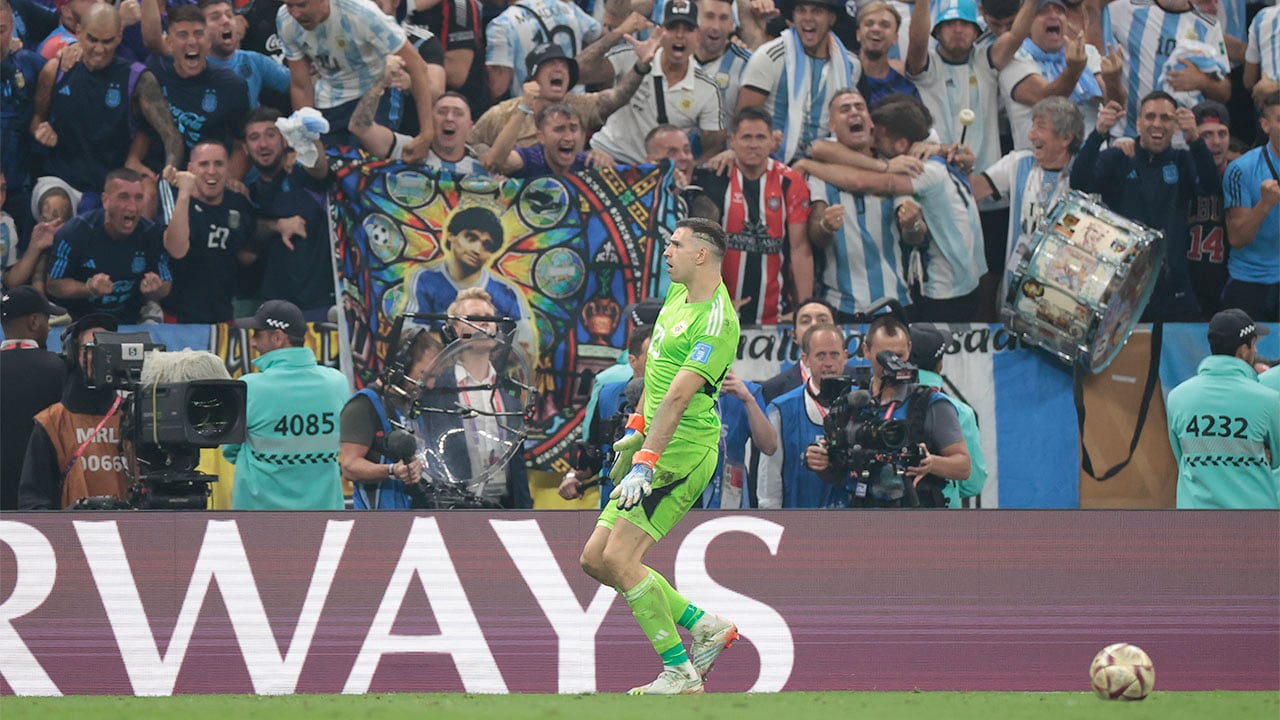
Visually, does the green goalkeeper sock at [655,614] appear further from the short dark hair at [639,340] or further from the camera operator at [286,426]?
the camera operator at [286,426]

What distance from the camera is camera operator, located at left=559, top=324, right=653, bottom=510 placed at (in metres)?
8.32

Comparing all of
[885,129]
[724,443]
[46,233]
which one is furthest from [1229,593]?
[46,233]

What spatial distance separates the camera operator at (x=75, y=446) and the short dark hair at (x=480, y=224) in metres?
2.78

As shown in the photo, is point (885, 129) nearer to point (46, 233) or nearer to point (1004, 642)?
point (1004, 642)

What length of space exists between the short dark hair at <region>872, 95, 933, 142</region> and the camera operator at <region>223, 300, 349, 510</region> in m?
4.42

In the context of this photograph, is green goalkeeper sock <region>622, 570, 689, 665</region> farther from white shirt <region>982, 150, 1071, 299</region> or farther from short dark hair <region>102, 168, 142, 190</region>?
short dark hair <region>102, 168, 142, 190</region>

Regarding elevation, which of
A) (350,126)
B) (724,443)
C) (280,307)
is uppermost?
(350,126)

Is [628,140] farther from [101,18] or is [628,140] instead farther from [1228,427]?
[1228,427]

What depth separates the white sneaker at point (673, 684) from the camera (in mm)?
6617

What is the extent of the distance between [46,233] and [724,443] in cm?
482

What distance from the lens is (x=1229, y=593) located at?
7.88m

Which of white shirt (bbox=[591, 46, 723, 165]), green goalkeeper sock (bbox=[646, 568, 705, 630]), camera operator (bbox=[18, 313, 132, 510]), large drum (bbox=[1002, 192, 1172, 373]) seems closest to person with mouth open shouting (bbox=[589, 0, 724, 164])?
white shirt (bbox=[591, 46, 723, 165])

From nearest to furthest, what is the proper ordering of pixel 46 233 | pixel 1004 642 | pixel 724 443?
pixel 1004 642, pixel 724 443, pixel 46 233

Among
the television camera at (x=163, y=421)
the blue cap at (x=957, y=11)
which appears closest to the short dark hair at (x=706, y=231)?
the television camera at (x=163, y=421)
